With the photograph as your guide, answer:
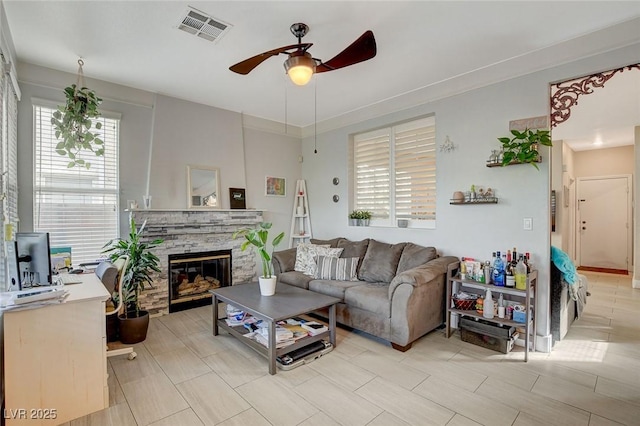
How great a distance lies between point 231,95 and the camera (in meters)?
4.08

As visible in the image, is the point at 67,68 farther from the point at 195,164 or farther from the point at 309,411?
the point at 309,411

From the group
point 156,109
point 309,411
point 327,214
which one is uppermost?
point 156,109

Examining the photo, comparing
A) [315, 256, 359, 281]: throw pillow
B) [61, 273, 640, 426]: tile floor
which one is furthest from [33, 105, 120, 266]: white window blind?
[315, 256, 359, 281]: throw pillow

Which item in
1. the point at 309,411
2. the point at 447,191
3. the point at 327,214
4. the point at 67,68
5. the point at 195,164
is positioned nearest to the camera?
the point at 309,411

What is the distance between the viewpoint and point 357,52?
222 cm

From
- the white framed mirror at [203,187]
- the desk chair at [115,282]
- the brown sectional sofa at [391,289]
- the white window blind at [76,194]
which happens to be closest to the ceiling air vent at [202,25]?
the white window blind at [76,194]

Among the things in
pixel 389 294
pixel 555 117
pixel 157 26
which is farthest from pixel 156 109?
pixel 555 117

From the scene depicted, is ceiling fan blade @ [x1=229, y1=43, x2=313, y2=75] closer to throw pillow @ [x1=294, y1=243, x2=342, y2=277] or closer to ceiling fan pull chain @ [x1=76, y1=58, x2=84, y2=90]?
ceiling fan pull chain @ [x1=76, y1=58, x2=84, y2=90]

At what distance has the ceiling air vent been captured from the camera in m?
2.40

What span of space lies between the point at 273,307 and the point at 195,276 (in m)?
2.15

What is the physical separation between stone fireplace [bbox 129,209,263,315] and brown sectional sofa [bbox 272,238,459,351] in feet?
2.69

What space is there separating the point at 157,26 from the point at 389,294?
3143mm

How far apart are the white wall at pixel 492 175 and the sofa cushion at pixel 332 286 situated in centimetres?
98

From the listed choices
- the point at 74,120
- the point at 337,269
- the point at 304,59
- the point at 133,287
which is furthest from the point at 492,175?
the point at 74,120
